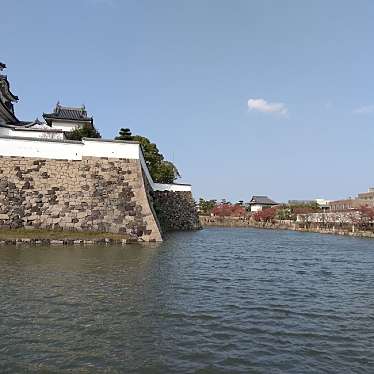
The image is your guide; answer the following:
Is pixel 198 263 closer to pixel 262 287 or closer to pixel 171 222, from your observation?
pixel 262 287

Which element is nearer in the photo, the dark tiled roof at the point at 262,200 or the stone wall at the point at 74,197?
the stone wall at the point at 74,197

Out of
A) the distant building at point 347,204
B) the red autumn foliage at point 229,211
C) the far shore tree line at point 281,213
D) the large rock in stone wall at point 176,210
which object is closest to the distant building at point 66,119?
the large rock in stone wall at point 176,210

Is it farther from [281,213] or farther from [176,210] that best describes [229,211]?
[176,210]

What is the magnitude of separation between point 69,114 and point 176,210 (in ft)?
42.5

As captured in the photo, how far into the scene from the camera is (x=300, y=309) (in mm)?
8062

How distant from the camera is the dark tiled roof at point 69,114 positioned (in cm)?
3180

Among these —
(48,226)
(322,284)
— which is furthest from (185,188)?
(322,284)

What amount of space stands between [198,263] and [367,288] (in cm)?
581

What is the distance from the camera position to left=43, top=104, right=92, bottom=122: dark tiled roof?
31.8 m

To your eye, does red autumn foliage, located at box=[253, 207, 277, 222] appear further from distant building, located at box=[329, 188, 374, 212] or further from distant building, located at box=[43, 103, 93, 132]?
distant building, located at box=[43, 103, 93, 132]

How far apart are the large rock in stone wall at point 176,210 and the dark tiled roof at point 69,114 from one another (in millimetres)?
9071

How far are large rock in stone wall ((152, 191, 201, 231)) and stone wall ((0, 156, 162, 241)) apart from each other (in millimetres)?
11154

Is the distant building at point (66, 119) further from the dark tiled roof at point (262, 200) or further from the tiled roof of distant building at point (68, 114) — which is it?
the dark tiled roof at point (262, 200)

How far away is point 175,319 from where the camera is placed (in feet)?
22.6
